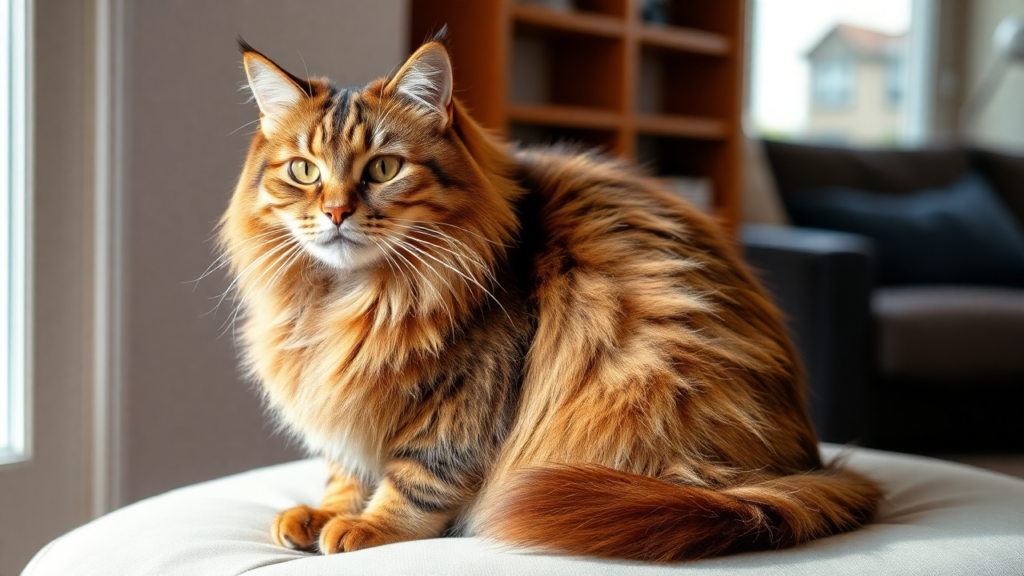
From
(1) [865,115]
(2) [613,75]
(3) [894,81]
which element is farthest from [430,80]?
(3) [894,81]

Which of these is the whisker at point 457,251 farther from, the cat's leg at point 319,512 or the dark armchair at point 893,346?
the dark armchair at point 893,346

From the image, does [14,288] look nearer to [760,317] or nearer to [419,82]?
[419,82]

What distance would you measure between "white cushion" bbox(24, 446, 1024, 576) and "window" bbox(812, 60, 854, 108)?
3.29 m

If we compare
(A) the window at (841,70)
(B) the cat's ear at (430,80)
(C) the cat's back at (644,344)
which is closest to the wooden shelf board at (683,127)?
(A) the window at (841,70)

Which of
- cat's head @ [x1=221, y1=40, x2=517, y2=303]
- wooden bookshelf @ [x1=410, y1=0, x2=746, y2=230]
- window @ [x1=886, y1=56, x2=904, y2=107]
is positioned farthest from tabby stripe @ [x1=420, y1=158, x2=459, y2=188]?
window @ [x1=886, y1=56, x2=904, y2=107]

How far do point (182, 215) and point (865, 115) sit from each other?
370 centimetres

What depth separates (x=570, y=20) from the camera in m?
2.62

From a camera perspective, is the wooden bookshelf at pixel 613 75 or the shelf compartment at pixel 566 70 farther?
the shelf compartment at pixel 566 70

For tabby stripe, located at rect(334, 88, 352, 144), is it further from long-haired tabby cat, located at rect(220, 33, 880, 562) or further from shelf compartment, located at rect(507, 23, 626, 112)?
shelf compartment, located at rect(507, 23, 626, 112)

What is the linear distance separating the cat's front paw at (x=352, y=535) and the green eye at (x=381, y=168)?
0.40 metres

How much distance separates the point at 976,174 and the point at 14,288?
333 cm

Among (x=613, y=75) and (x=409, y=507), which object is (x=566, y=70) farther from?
(x=409, y=507)

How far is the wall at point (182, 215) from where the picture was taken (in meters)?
1.68

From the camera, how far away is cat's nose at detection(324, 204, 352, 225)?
990mm
